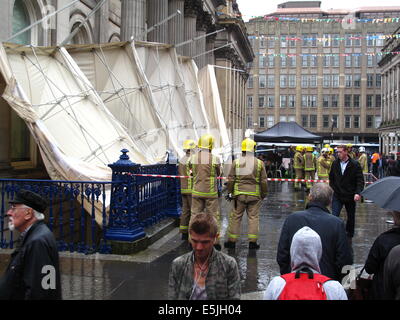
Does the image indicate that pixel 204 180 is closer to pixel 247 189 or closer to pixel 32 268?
pixel 247 189

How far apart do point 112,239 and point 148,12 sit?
1849 cm

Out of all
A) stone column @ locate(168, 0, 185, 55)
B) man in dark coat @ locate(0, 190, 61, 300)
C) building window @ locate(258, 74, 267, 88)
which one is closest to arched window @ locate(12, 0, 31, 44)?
stone column @ locate(168, 0, 185, 55)

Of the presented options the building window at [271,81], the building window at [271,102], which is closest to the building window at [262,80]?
the building window at [271,81]

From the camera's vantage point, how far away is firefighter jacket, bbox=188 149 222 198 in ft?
26.6

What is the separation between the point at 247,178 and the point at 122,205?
2114mm

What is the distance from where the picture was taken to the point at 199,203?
8203 mm

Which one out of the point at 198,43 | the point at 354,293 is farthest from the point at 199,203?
the point at 198,43

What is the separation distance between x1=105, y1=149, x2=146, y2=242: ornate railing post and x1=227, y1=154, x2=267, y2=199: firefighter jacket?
1.68 metres

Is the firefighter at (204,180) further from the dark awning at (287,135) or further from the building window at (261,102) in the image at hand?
the building window at (261,102)

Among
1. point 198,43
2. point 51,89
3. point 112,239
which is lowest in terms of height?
point 112,239

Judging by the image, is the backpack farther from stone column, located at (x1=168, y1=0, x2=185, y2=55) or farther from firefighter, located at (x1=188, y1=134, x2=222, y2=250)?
stone column, located at (x1=168, y1=0, x2=185, y2=55)

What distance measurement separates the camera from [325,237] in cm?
414

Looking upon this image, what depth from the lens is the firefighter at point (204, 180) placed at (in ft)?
26.6

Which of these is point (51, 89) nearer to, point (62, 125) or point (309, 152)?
point (62, 125)
